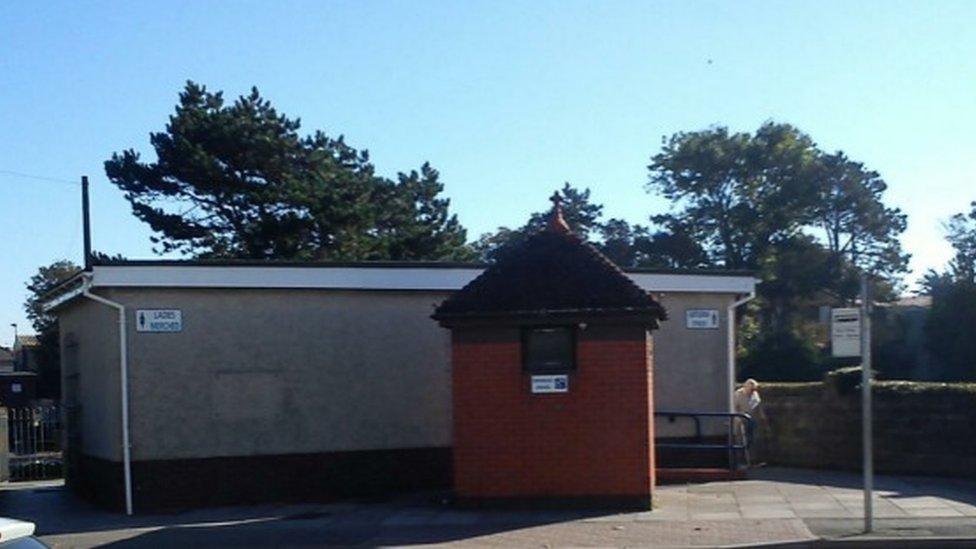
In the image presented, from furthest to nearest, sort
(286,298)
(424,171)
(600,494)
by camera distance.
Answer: (424,171) → (286,298) → (600,494)

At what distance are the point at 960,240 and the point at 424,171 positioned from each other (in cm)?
2651

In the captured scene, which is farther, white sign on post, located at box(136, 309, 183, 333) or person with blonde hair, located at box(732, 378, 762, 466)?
person with blonde hair, located at box(732, 378, 762, 466)

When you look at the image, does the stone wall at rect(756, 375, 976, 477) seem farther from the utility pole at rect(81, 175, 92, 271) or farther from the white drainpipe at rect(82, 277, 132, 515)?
the utility pole at rect(81, 175, 92, 271)

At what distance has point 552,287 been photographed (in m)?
18.1

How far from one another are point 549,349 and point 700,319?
225 inches

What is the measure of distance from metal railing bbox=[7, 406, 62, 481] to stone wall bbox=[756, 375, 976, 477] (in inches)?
601

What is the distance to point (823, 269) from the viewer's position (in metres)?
66.6

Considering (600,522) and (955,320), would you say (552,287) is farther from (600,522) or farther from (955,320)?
(955,320)

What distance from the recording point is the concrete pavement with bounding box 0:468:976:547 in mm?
15039

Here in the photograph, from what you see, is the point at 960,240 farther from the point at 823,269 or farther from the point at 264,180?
the point at 264,180

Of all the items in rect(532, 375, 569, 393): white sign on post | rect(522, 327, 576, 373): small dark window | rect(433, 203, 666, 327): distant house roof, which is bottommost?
rect(532, 375, 569, 393): white sign on post

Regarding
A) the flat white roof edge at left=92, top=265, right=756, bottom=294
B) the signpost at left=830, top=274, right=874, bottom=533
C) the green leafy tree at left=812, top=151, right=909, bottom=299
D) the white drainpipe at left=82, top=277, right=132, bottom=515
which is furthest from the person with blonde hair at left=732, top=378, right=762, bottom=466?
the green leafy tree at left=812, top=151, right=909, bottom=299

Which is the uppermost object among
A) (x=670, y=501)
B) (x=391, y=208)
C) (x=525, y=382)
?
(x=391, y=208)

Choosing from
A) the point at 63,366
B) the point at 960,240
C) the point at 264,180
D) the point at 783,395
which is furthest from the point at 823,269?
the point at 63,366
